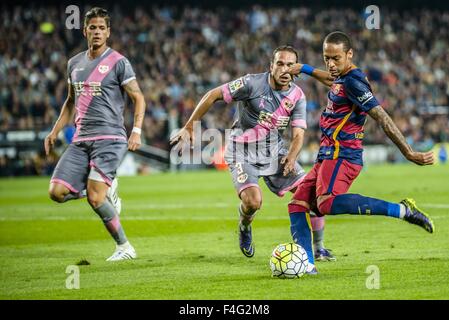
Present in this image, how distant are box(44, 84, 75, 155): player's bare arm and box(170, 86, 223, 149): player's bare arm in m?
1.83

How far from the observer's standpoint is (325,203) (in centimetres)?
885

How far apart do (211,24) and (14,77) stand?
1153 centimetres

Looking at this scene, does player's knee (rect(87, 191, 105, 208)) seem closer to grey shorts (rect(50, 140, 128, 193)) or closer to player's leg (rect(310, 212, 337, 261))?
grey shorts (rect(50, 140, 128, 193))

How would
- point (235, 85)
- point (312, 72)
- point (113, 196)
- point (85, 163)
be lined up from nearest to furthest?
1. point (312, 72)
2. point (235, 85)
3. point (85, 163)
4. point (113, 196)

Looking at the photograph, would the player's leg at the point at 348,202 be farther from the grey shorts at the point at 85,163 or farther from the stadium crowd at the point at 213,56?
the stadium crowd at the point at 213,56

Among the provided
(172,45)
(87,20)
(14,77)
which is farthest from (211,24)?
(87,20)

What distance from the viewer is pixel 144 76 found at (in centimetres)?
3497

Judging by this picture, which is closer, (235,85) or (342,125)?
(342,125)

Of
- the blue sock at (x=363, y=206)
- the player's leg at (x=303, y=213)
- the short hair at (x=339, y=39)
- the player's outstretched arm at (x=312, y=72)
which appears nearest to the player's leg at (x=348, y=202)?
the blue sock at (x=363, y=206)

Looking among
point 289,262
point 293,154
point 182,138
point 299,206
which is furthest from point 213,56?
point 289,262

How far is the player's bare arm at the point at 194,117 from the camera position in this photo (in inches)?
376

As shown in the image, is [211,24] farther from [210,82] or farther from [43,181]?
[43,181]

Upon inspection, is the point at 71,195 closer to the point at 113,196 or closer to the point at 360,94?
the point at 113,196

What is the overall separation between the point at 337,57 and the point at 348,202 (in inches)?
55.2
